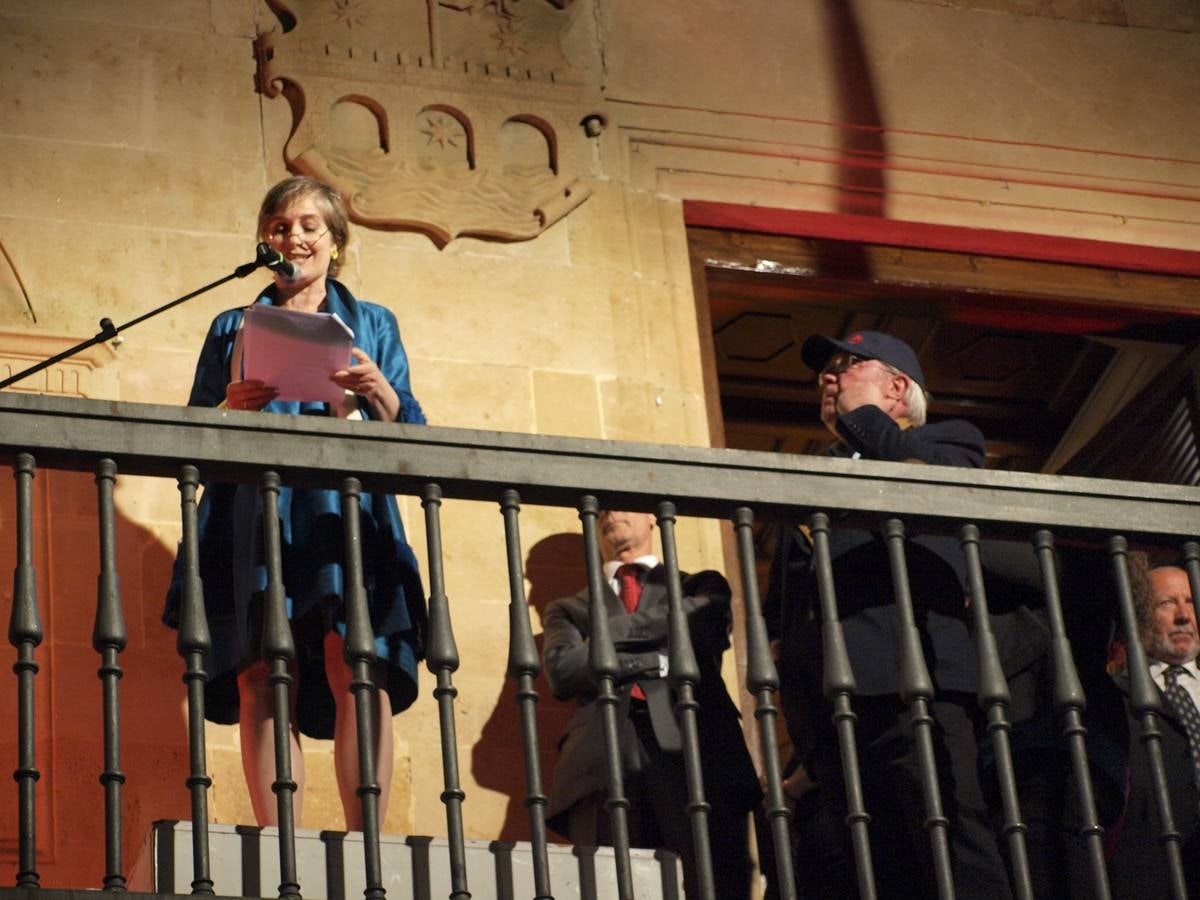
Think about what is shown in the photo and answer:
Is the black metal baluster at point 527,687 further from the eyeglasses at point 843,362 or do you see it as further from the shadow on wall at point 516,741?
the shadow on wall at point 516,741

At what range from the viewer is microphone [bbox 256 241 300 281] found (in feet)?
18.2

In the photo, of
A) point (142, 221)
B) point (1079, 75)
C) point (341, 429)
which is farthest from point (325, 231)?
point (1079, 75)

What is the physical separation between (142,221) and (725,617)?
2.30 m

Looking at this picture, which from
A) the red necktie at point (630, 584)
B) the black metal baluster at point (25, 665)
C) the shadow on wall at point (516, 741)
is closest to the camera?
the black metal baluster at point (25, 665)

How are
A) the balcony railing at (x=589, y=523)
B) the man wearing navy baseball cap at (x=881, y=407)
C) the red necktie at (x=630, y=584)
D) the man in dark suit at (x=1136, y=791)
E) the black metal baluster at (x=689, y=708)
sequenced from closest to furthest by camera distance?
the balcony railing at (x=589, y=523), the black metal baluster at (x=689, y=708), the man in dark suit at (x=1136, y=791), the man wearing navy baseball cap at (x=881, y=407), the red necktie at (x=630, y=584)

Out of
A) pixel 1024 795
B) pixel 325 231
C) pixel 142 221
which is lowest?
pixel 1024 795

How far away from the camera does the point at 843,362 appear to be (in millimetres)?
6242

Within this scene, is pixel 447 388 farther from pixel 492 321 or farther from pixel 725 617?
pixel 725 617

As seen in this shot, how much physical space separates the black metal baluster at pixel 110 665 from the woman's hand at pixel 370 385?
784 mm

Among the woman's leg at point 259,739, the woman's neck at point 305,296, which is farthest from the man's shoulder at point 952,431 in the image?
the woman's leg at point 259,739

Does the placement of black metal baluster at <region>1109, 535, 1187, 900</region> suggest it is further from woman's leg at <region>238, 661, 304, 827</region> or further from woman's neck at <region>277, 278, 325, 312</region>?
woman's neck at <region>277, 278, 325, 312</region>

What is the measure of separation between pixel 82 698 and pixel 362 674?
2103mm

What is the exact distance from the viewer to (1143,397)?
8.84 m

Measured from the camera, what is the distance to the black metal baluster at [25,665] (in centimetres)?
466
